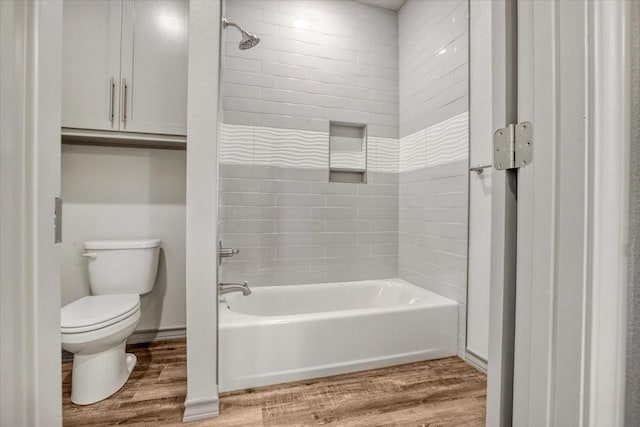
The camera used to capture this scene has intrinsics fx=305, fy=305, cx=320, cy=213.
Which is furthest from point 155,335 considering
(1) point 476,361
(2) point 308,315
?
(1) point 476,361

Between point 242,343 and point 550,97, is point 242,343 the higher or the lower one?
the lower one

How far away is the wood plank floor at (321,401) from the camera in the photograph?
1.41 metres

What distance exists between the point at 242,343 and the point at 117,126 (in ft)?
5.10

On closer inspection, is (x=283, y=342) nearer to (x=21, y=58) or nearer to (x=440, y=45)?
(x=21, y=58)

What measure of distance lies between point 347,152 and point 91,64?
1.86m

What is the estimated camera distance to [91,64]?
74.2 inches

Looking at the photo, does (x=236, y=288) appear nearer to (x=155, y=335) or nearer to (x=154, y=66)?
(x=155, y=335)

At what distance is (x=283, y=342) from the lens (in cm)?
174

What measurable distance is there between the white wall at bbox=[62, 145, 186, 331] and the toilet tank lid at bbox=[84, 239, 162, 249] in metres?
0.15

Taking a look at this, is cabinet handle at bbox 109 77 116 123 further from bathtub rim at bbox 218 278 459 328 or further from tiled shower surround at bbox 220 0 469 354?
bathtub rim at bbox 218 278 459 328

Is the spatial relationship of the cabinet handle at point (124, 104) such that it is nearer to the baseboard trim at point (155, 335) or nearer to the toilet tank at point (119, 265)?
the toilet tank at point (119, 265)

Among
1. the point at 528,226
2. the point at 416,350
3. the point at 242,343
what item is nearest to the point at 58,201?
the point at 528,226

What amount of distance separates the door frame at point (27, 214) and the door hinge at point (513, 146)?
2.73ft

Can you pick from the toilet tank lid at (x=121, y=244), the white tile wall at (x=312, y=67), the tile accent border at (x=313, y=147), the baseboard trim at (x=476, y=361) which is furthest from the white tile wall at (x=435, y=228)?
the toilet tank lid at (x=121, y=244)
